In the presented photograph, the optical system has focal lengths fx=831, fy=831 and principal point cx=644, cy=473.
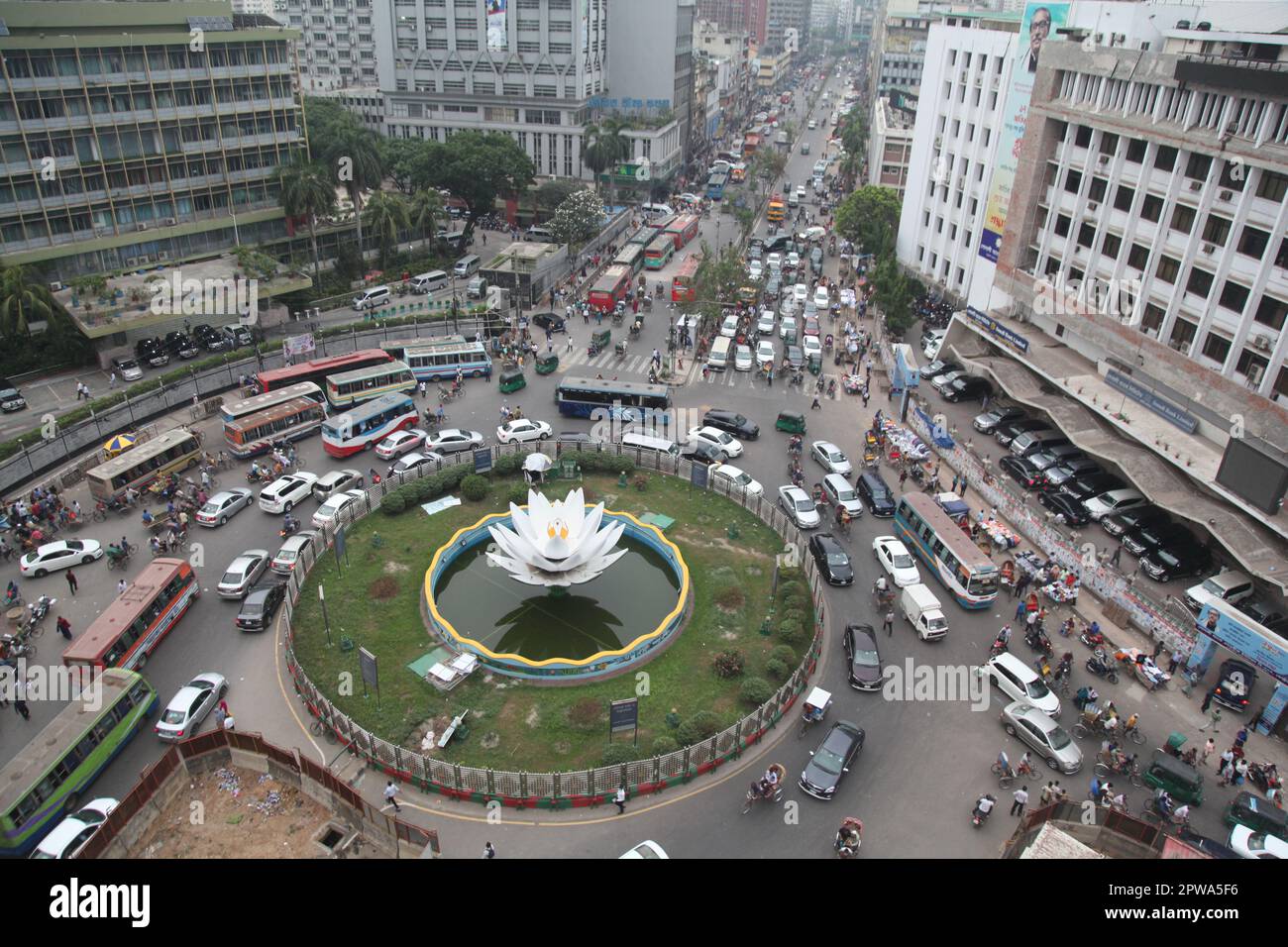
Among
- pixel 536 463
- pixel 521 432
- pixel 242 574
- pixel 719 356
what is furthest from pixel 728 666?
pixel 719 356

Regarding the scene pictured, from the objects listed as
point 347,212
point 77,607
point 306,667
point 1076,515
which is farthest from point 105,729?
point 347,212

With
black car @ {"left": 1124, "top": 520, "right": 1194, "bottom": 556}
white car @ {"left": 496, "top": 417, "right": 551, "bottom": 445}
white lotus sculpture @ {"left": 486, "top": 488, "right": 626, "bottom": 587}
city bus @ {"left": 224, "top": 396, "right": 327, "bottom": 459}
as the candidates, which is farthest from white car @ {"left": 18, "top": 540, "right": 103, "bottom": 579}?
black car @ {"left": 1124, "top": 520, "right": 1194, "bottom": 556}

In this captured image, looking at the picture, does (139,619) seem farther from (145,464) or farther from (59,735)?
(145,464)

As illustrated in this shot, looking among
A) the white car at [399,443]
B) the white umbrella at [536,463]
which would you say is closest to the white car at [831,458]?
the white umbrella at [536,463]

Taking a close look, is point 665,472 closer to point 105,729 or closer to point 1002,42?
point 105,729

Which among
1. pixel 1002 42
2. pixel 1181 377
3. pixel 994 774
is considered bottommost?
pixel 994 774
